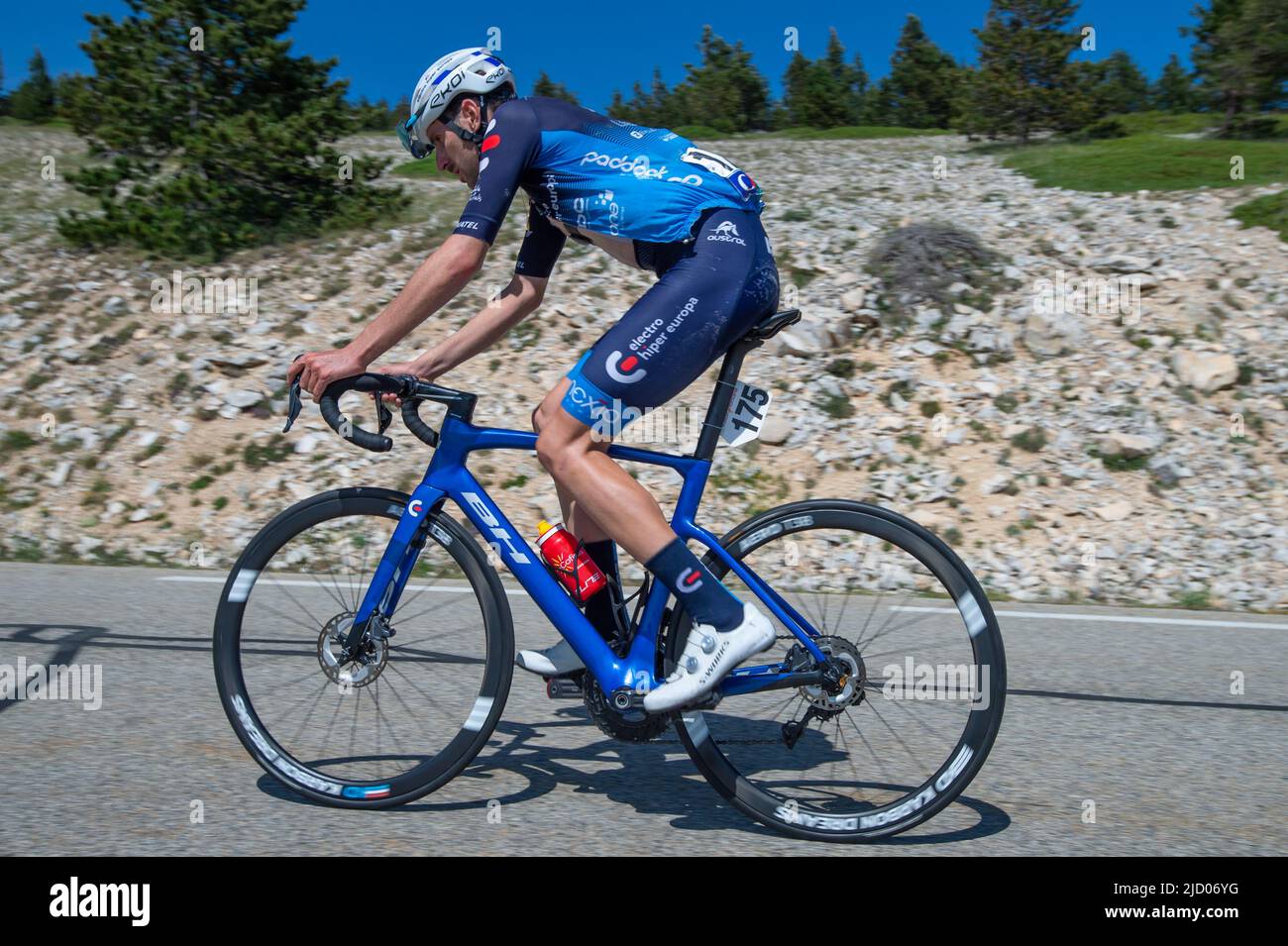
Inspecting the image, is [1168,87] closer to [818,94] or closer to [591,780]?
[818,94]

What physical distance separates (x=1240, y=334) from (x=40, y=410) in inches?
417

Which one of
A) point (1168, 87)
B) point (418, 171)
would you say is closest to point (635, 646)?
point (418, 171)

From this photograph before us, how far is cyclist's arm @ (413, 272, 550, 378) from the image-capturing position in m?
3.51

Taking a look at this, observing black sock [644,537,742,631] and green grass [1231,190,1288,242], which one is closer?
black sock [644,537,742,631]

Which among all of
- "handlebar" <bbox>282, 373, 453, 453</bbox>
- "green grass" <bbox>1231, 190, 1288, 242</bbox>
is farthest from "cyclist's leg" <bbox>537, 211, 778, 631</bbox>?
"green grass" <bbox>1231, 190, 1288, 242</bbox>

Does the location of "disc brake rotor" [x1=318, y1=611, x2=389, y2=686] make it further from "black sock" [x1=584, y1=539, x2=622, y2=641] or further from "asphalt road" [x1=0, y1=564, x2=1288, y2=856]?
"black sock" [x1=584, y1=539, x2=622, y2=641]

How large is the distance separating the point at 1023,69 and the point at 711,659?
23028mm

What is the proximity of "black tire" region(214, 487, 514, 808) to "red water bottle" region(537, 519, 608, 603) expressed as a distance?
0.19 metres

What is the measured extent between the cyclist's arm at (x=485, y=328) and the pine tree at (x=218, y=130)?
11146 millimetres

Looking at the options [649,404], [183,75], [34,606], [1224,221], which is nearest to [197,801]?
[649,404]

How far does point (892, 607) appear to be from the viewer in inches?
138

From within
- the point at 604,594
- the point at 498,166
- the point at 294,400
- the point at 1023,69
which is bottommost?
the point at 604,594

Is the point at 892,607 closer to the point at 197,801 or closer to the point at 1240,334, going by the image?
the point at 197,801

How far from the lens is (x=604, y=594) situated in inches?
133
